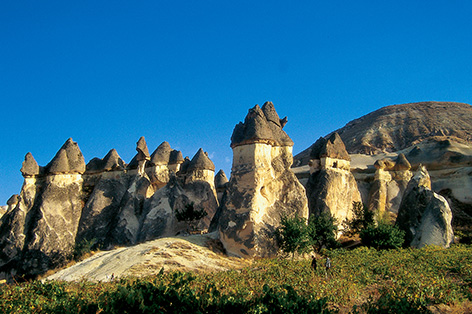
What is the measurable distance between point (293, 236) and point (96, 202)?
12.5 metres

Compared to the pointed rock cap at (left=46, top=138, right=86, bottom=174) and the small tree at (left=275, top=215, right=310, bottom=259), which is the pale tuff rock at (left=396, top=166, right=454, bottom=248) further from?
the pointed rock cap at (left=46, top=138, right=86, bottom=174)

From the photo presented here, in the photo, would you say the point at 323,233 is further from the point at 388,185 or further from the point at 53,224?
the point at 53,224

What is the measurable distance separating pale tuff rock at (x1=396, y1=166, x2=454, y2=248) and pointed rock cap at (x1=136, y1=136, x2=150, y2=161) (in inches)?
537

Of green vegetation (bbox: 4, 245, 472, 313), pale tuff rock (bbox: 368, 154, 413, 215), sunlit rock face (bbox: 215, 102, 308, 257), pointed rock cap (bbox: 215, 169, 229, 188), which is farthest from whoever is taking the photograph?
pointed rock cap (bbox: 215, 169, 229, 188)

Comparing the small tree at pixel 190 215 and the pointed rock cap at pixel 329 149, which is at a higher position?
the pointed rock cap at pixel 329 149

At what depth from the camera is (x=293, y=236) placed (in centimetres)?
1551

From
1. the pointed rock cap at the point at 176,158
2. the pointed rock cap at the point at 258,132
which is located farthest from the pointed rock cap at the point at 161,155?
the pointed rock cap at the point at 258,132

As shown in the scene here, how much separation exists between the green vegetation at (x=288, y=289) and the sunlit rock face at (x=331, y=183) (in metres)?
3.99

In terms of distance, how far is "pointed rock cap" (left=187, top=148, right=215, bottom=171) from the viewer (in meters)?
23.4

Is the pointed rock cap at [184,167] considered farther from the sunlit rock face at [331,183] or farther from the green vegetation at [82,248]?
the sunlit rock face at [331,183]

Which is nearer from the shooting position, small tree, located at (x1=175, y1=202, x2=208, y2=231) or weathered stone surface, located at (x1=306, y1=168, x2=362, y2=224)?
small tree, located at (x1=175, y1=202, x2=208, y2=231)

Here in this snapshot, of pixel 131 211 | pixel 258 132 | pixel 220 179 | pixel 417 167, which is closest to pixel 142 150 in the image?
pixel 131 211

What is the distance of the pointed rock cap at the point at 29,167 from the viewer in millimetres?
23516

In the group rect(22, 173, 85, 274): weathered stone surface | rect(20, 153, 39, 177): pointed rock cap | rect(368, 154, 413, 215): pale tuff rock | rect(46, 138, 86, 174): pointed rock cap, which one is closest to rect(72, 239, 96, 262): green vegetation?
rect(22, 173, 85, 274): weathered stone surface
